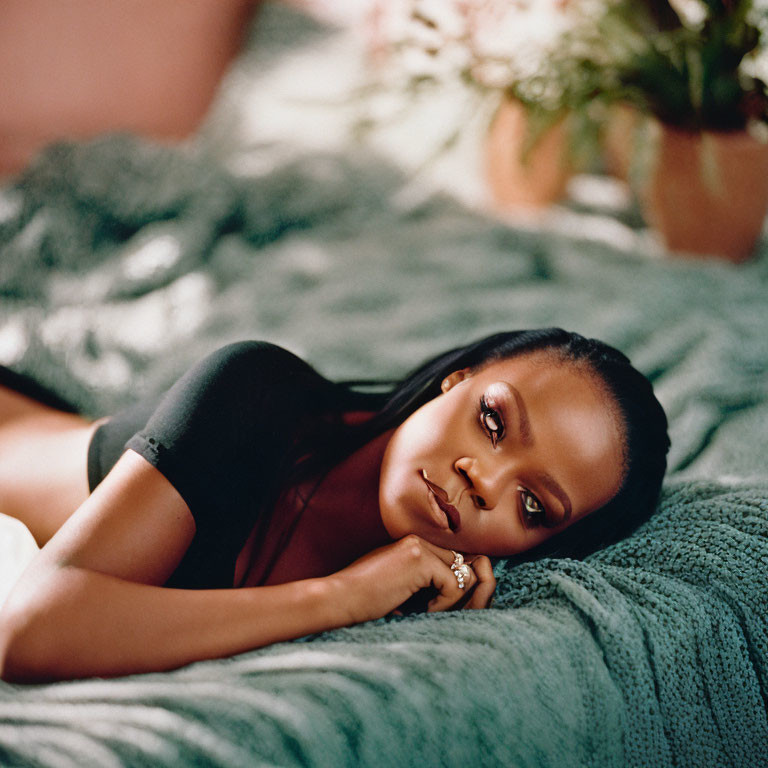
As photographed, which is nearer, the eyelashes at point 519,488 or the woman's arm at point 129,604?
the woman's arm at point 129,604

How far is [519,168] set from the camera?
1.74 meters

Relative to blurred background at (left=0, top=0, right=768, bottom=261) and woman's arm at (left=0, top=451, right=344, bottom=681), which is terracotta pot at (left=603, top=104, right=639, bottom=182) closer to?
blurred background at (left=0, top=0, right=768, bottom=261)

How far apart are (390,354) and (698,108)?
739 mm

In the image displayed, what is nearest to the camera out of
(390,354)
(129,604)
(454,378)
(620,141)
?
(129,604)

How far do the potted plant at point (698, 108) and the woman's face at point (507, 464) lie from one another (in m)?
0.79

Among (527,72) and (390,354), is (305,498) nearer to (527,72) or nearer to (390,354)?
(390,354)

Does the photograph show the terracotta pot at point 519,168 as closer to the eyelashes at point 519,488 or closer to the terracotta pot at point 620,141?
the terracotta pot at point 620,141

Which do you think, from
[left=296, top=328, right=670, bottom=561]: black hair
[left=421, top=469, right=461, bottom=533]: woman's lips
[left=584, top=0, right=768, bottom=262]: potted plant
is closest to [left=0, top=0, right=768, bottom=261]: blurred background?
[left=584, top=0, right=768, bottom=262]: potted plant

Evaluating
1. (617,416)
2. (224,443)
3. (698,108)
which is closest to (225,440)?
(224,443)

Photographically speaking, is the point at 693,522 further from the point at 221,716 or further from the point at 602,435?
the point at 221,716

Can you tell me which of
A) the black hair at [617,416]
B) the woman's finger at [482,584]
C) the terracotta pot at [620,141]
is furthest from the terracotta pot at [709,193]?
the woman's finger at [482,584]

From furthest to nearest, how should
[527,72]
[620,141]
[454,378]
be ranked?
[620,141] < [527,72] < [454,378]

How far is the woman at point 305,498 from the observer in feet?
2.13

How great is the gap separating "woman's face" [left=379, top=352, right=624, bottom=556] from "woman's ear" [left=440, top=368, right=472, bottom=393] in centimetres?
6
